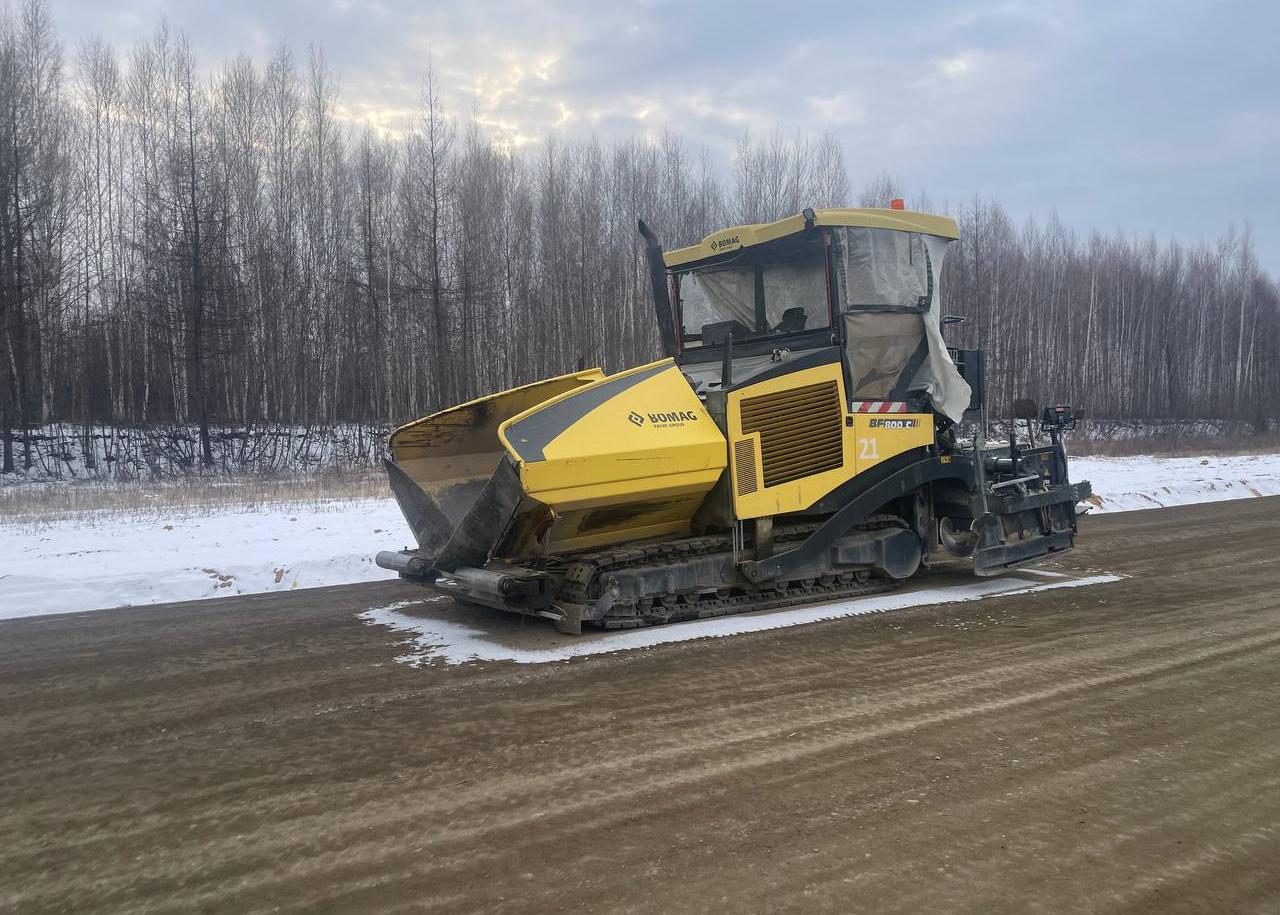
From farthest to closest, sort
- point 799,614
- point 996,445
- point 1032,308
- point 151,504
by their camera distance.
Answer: point 1032,308 → point 151,504 → point 996,445 → point 799,614

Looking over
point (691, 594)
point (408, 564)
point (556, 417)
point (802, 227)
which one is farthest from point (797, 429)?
point (408, 564)

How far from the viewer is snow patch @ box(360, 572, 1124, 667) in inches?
204

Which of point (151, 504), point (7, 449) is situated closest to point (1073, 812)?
point (151, 504)

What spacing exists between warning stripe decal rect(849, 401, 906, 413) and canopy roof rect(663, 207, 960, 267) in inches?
53.2

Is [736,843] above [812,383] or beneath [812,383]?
beneath

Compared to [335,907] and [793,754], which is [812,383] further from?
[335,907]

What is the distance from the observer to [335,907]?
7.97 ft

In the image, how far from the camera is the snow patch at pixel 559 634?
17.0 ft

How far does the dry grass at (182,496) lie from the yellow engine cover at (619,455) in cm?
807

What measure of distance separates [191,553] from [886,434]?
6764 mm

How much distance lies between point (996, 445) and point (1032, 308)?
124 ft

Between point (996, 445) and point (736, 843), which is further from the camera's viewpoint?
point (996, 445)

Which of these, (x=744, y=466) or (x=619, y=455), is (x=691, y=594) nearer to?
(x=744, y=466)

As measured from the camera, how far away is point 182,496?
14477mm
